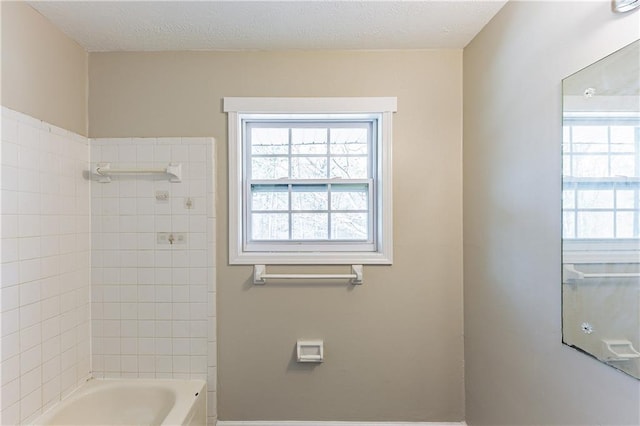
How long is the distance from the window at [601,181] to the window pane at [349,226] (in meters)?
1.02

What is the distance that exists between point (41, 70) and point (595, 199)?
7.43 feet

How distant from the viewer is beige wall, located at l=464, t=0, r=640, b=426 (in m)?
1.00

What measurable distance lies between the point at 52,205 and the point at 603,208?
219 cm

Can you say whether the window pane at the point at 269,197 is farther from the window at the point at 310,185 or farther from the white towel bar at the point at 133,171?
the white towel bar at the point at 133,171

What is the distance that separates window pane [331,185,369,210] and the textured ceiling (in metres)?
0.78

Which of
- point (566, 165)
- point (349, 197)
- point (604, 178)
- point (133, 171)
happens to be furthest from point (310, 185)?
point (604, 178)

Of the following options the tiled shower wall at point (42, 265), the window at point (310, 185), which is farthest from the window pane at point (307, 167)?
the tiled shower wall at point (42, 265)

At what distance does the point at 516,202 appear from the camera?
52.7 inches

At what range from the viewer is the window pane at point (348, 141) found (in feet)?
6.31

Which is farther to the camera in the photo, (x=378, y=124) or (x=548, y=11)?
(x=378, y=124)

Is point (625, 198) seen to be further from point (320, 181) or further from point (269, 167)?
point (269, 167)

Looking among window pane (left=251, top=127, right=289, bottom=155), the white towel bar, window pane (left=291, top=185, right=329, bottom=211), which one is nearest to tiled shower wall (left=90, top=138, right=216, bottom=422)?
the white towel bar

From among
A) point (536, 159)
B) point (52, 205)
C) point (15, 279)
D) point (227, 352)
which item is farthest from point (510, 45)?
point (15, 279)

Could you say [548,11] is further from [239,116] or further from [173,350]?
[173,350]
